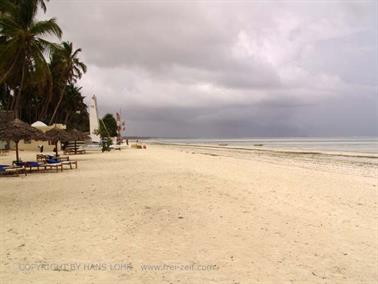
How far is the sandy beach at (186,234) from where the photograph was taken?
15.2 ft

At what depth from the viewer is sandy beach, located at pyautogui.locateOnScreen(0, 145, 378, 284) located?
4641 mm

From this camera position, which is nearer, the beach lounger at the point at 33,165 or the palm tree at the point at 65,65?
the beach lounger at the point at 33,165

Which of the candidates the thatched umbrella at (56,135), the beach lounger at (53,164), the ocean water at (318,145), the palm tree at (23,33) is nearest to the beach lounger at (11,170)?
the beach lounger at (53,164)

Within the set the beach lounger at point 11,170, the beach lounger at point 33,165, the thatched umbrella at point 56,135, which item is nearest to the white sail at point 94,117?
the thatched umbrella at point 56,135

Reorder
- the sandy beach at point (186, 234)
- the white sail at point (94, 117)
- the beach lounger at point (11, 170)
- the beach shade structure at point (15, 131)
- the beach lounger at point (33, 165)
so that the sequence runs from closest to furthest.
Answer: the sandy beach at point (186, 234) → the beach lounger at point (11, 170) → the beach shade structure at point (15, 131) → the beach lounger at point (33, 165) → the white sail at point (94, 117)

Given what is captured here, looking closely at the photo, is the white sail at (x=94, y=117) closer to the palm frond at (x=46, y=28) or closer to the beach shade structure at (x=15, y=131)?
the palm frond at (x=46, y=28)

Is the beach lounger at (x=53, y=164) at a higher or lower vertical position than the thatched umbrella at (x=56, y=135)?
lower

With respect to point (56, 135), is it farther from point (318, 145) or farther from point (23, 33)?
point (318, 145)

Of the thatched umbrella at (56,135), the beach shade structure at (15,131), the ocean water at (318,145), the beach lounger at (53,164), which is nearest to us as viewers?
the beach shade structure at (15,131)

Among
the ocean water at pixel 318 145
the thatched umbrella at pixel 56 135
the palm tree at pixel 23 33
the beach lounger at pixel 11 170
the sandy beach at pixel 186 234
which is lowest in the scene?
the ocean water at pixel 318 145

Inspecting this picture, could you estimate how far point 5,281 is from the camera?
13.6 feet

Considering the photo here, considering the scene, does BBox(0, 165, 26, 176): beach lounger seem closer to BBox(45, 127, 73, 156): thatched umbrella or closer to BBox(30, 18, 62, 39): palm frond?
BBox(45, 127, 73, 156): thatched umbrella

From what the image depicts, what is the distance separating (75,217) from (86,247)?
163 cm

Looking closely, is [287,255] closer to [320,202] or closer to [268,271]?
[268,271]
